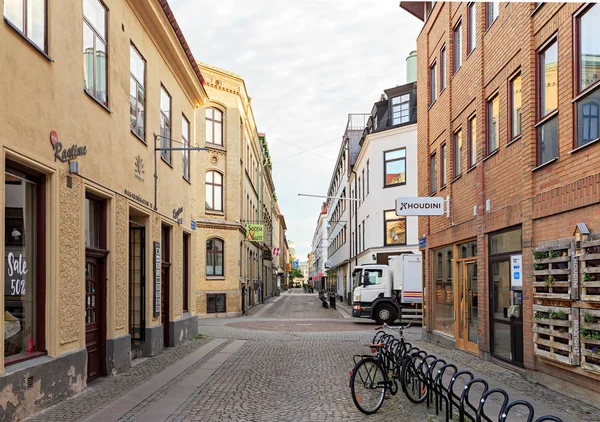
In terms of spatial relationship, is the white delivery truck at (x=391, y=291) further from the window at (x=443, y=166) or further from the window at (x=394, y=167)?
the window at (x=443, y=166)

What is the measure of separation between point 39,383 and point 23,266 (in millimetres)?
1561

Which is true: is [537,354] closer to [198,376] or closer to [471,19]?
[198,376]

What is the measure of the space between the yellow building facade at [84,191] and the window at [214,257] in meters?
13.4

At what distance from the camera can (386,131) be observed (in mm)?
33969

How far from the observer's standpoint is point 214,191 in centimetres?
3114

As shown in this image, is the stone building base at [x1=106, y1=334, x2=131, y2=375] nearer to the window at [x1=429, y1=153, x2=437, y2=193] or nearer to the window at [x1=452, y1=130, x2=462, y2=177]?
the window at [x1=452, y1=130, x2=462, y2=177]

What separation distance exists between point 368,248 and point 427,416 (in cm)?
2718

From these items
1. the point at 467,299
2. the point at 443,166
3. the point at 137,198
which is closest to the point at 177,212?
the point at 137,198

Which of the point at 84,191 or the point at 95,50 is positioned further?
the point at 95,50

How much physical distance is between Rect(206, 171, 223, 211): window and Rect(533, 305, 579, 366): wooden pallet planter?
22.6 metres

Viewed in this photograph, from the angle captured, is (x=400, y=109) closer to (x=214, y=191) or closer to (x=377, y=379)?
(x=214, y=191)

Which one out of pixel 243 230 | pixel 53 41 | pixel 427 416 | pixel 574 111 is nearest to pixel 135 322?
pixel 53 41

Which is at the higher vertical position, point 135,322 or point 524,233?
point 524,233

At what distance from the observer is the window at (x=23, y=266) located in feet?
25.6
